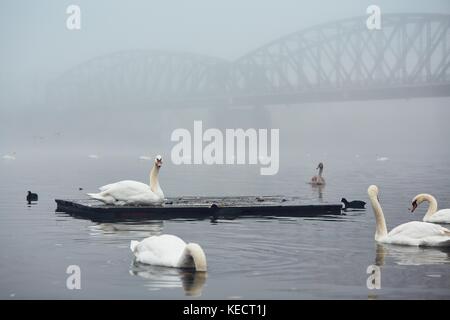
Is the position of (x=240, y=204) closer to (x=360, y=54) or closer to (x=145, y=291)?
(x=145, y=291)

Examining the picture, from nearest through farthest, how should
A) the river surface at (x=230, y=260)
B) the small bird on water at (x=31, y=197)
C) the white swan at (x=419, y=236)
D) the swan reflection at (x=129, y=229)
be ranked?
the river surface at (x=230, y=260)
the white swan at (x=419, y=236)
the swan reflection at (x=129, y=229)
the small bird on water at (x=31, y=197)

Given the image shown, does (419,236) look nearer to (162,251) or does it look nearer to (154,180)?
(162,251)

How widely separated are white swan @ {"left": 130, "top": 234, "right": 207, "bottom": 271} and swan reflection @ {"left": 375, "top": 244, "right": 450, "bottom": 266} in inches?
138

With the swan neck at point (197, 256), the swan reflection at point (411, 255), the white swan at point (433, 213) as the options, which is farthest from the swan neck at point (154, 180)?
the swan neck at point (197, 256)

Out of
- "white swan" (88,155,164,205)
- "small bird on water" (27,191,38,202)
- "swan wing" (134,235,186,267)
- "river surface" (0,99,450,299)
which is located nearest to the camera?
"river surface" (0,99,450,299)

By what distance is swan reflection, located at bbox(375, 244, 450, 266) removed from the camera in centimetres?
1816

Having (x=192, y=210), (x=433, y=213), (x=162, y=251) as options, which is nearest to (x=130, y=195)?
(x=192, y=210)

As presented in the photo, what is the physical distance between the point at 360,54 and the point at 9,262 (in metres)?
151

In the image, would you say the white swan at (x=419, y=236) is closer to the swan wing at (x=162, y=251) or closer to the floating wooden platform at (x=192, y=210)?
the swan wing at (x=162, y=251)

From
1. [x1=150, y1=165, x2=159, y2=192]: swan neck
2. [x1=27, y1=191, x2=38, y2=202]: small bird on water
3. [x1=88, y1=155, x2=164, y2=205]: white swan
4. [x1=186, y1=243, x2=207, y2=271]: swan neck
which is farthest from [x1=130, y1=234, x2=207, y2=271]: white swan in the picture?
[x1=27, y1=191, x2=38, y2=202]: small bird on water

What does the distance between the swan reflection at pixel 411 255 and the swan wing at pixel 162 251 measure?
3.63m

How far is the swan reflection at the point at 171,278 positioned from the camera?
1474 cm

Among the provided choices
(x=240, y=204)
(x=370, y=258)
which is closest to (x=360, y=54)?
(x=240, y=204)

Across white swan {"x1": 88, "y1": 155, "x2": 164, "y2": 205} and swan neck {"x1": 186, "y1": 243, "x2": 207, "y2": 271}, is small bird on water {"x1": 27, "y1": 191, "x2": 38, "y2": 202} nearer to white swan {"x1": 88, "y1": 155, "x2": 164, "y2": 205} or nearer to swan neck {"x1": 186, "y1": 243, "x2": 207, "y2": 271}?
white swan {"x1": 88, "y1": 155, "x2": 164, "y2": 205}
